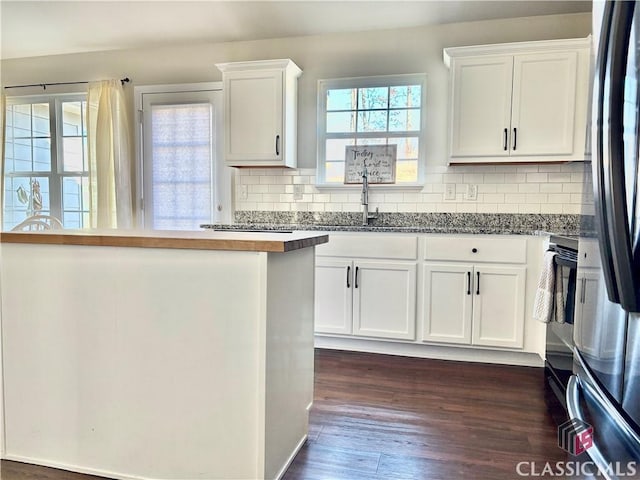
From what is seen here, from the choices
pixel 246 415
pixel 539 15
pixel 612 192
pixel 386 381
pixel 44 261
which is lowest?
pixel 386 381

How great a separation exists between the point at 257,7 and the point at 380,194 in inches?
65.5

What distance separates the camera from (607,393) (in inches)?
35.8

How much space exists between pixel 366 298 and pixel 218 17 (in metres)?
2.40

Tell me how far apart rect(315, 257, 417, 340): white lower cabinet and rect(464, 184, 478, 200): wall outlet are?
871 millimetres

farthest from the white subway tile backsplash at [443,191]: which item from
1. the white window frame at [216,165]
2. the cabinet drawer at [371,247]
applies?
the cabinet drawer at [371,247]

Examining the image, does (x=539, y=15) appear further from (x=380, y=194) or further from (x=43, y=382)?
(x=43, y=382)

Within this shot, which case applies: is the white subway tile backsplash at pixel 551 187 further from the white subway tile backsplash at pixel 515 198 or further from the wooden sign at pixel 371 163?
the wooden sign at pixel 371 163

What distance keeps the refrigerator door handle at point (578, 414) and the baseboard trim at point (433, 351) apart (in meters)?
1.77

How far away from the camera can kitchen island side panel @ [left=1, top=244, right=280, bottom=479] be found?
136cm

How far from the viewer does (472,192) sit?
3279mm

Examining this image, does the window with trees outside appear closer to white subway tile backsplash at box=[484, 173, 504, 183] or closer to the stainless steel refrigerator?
white subway tile backsplash at box=[484, 173, 504, 183]

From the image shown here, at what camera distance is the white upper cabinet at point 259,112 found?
130 inches

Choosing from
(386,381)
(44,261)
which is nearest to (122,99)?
(44,261)

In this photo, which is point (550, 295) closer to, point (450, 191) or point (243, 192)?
point (450, 191)
